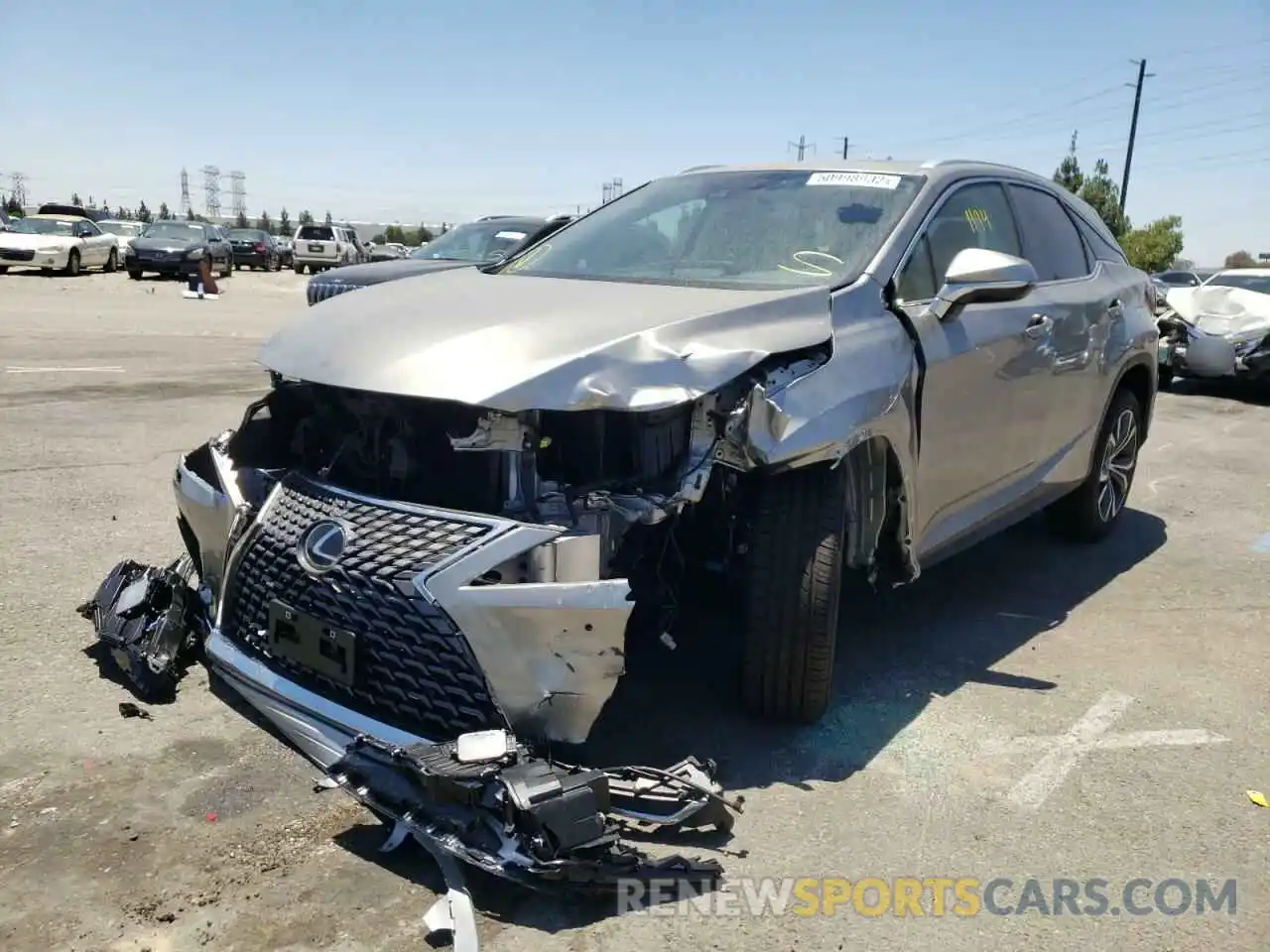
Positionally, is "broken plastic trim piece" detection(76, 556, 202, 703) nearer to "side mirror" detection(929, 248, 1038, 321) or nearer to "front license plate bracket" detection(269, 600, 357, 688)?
"front license plate bracket" detection(269, 600, 357, 688)

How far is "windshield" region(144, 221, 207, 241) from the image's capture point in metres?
25.9

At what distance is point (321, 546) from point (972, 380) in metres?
2.35

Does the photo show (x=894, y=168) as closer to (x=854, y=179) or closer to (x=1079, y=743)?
(x=854, y=179)

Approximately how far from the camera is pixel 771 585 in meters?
3.19

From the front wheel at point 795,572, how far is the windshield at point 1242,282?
11.5 meters

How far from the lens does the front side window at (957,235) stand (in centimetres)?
382

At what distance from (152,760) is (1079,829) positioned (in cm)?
261

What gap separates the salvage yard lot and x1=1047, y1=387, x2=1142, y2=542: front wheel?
0.19 m

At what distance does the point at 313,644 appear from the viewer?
2922 millimetres

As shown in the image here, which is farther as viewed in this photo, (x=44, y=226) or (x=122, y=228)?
(x=122, y=228)

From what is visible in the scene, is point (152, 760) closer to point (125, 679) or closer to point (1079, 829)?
point (125, 679)

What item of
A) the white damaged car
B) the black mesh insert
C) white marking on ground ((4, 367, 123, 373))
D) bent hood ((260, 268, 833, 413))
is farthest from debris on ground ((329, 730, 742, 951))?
the white damaged car

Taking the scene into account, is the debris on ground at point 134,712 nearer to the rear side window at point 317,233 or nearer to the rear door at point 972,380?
the rear door at point 972,380

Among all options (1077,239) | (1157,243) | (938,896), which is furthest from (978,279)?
(1157,243)
